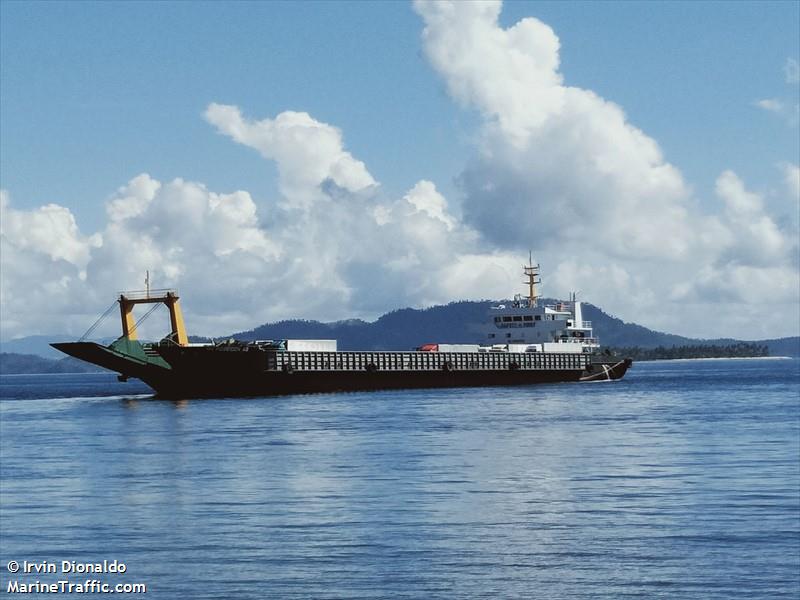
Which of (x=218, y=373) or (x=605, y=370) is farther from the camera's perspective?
(x=605, y=370)

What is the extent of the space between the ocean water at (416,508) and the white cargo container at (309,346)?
147 ft

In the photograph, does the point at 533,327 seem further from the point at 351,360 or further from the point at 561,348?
the point at 351,360

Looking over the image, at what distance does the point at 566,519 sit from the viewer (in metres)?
32.1

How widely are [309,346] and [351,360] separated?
5.24m

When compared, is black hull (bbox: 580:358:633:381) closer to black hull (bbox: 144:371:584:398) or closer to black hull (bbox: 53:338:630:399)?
black hull (bbox: 144:371:584:398)

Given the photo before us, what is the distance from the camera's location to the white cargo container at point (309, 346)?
379 feet

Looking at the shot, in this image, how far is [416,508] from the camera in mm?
34281

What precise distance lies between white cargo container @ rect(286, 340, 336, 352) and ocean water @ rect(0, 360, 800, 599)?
4470cm

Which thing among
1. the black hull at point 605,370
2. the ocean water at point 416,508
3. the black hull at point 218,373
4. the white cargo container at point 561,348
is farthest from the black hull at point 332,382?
the ocean water at point 416,508

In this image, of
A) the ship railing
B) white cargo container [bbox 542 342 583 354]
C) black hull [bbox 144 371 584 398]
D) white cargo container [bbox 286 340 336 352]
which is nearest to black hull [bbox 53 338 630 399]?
black hull [bbox 144 371 584 398]

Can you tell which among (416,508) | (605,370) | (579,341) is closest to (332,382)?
(579,341)

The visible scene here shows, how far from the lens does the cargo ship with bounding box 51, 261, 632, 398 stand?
107 meters

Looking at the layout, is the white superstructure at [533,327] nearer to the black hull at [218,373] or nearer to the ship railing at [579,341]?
the ship railing at [579,341]

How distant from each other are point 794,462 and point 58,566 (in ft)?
106
